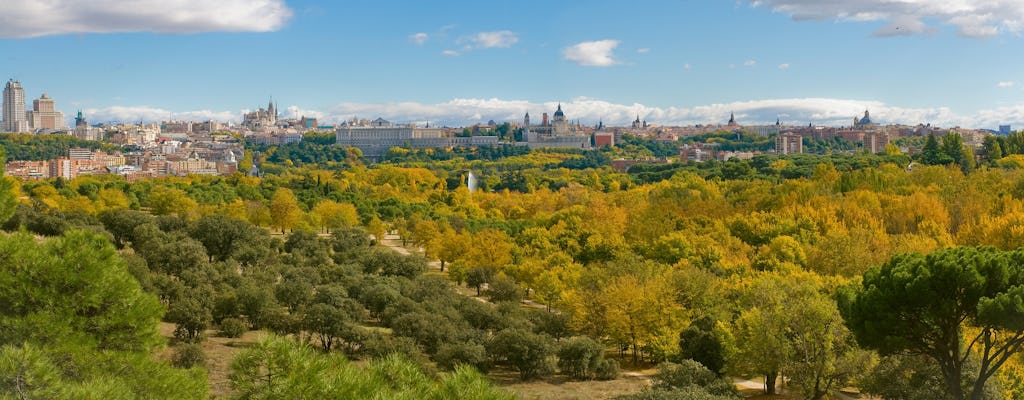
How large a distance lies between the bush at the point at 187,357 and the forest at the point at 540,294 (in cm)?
8

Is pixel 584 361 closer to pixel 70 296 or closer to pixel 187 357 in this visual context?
pixel 187 357

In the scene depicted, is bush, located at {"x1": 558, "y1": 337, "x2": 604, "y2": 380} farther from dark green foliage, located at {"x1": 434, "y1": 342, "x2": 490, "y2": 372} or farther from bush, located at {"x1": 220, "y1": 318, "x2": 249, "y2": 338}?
bush, located at {"x1": 220, "y1": 318, "x2": 249, "y2": 338}

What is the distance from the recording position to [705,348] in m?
20.0

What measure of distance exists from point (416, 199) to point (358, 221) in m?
13.5

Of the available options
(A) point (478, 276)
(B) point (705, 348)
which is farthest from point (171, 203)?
(B) point (705, 348)

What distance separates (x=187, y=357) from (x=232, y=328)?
4453 mm

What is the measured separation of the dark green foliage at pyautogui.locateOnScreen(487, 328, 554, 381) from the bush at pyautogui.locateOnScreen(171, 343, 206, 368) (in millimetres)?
6619

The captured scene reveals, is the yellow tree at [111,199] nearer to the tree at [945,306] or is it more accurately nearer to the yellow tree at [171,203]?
the yellow tree at [171,203]

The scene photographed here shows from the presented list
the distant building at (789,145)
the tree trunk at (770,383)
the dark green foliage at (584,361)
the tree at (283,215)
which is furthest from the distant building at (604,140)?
the tree trunk at (770,383)

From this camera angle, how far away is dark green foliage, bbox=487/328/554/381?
1986 centimetres

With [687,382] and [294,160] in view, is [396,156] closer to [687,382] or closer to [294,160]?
[294,160]

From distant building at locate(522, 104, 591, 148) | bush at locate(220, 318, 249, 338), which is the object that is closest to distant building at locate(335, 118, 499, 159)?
distant building at locate(522, 104, 591, 148)

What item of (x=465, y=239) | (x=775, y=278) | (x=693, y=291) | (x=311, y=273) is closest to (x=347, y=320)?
(x=311, y=273)

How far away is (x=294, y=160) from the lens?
138 metres
